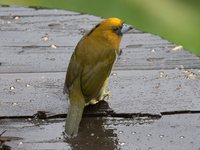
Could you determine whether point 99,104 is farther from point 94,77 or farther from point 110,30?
point 110,30

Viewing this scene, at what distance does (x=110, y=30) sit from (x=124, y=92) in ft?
1.05

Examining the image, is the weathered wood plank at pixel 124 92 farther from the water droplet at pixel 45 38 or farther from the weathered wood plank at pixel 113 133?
the water droplet at pixel 45 38

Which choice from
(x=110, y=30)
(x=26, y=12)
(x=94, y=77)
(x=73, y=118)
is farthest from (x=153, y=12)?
(x=73, y=118)

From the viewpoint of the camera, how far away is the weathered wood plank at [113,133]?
9.78 feet

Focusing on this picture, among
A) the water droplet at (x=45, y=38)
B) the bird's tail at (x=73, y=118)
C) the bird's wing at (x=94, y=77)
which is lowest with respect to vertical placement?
the water droplet at (x=45, y=38)

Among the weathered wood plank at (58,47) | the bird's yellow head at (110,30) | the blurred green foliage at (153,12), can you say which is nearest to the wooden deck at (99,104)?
the weathered wood plank at (58,47)

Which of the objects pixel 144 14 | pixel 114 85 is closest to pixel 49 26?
pixel 114 85

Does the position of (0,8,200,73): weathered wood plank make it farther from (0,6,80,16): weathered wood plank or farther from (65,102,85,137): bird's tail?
(65,102,85,137): bird's tail

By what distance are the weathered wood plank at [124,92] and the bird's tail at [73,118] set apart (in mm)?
67

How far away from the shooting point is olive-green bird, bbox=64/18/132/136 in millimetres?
3377

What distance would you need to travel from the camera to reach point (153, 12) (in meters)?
7.92

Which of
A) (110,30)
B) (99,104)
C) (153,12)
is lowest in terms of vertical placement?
(153,12)

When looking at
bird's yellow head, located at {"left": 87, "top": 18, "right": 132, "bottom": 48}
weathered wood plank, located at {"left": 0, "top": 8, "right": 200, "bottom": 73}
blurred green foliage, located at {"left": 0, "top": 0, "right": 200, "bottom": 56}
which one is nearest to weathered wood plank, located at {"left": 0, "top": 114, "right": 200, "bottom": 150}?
bird's yellow head, located at {"left": 87, "top": 18, "right": 132, "bottom": 48}

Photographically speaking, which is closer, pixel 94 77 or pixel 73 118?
pixel 73 118
